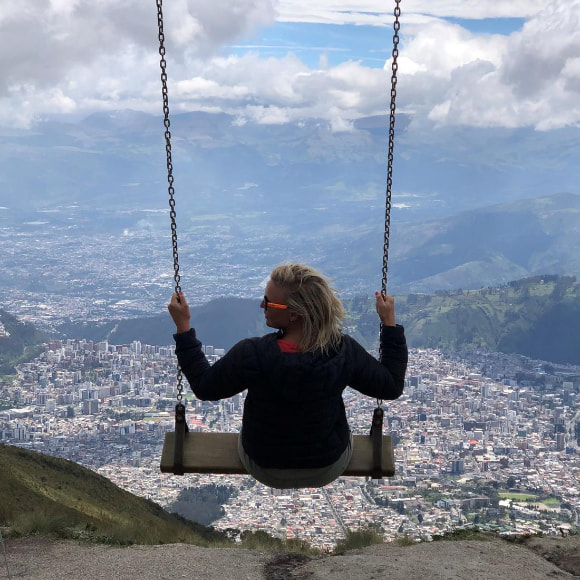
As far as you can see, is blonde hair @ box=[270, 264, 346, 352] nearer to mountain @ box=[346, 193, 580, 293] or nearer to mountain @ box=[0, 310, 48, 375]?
mountain @ box=[0, 310, 48, 375]

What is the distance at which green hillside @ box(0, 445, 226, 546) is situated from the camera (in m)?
8.13

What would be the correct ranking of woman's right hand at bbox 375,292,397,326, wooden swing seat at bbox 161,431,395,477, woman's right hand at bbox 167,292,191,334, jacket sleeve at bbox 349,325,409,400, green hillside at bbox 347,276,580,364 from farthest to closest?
1. green hillside at bbox 347,276,580,364
2. wooden swing seat at bbox 161,431,395,477
3. woman's right hand at bbox 375,292,397,326
4. woman's right hand at bbox 167,292,191,334
5. jacket sleeve at bbox 349,325,409,400

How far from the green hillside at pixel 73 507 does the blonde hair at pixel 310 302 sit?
563cm

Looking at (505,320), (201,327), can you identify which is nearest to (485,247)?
(505,320)

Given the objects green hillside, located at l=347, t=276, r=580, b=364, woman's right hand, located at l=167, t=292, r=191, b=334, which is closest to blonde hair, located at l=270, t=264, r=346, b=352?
woman's right hand, located at l=167, t=292, r=191, b=334

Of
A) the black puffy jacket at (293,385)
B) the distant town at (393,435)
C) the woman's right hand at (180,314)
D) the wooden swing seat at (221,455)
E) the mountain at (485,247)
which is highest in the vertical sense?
the woman's right hand at (180,314)

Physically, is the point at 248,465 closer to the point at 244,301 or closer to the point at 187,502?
the point at 187,502

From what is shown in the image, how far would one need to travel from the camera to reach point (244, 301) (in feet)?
255

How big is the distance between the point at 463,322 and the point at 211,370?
79.1m

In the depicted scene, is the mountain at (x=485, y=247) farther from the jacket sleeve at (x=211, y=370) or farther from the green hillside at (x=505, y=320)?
the jacket sleeve at (x=211, y=370)

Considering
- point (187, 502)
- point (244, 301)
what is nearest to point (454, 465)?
point (187, 502)

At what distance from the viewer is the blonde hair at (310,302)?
10.5 ft

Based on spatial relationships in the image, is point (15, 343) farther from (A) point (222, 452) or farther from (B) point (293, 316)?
(B) point (293, 316)

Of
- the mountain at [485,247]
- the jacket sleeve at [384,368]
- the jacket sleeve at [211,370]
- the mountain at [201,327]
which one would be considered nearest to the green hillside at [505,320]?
the mountain at [201,327]
